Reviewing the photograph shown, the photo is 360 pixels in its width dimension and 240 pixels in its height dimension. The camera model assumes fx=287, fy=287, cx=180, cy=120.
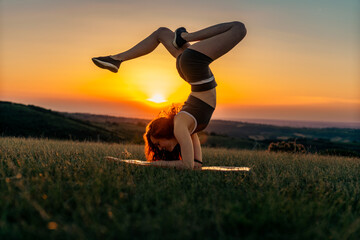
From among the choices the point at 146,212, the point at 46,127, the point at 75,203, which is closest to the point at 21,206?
the point at 75,203

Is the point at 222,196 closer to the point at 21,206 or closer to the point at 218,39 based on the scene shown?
the point at 21,206

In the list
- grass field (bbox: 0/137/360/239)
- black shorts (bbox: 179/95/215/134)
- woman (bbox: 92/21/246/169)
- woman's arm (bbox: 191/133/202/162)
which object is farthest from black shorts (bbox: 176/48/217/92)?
grass field (bbox: 0/137/360/239)

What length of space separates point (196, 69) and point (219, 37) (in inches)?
28.7

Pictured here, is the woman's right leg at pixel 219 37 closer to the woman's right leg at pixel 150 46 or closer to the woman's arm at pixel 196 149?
Answer: the woman's right leg at pixel 150 46

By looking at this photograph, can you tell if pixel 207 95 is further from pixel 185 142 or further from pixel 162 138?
pixel 162 138

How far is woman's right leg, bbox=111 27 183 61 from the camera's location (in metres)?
5.96

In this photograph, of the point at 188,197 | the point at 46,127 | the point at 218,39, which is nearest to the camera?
the point at 188,197

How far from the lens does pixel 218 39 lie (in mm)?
5285

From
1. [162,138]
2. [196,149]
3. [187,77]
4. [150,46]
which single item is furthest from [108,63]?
[196,149]

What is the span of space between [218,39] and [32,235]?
4219 mm

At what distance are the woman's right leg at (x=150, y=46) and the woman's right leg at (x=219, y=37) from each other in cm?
72

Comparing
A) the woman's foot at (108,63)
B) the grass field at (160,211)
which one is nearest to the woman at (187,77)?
the woman's foot at (108,63)

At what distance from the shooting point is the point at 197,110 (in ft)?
19.8

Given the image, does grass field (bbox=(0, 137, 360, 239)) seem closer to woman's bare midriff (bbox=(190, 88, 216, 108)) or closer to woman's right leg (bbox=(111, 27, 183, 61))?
woman's bare midriff (bbox=(190, 88, 216, 108))
